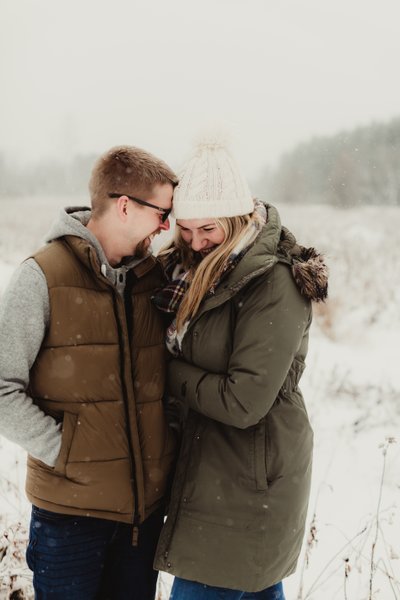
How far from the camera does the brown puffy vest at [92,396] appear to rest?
1.76m

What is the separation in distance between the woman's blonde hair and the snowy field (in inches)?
15.3

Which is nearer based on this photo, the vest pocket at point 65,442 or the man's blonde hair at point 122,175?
the vest pocket at point 65,442

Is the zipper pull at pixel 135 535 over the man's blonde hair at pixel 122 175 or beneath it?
beneath

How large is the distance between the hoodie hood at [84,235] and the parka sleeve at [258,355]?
503mm

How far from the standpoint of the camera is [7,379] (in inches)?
67.2

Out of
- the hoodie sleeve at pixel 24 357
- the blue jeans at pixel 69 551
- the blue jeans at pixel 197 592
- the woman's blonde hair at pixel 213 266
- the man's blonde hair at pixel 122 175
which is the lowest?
the blue jeans at pixel 197 592

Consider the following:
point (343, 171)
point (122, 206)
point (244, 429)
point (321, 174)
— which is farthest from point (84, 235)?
point (321, 174)

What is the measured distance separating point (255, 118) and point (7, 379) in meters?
53.7

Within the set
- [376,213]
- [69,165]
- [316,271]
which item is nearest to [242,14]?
[69,165]

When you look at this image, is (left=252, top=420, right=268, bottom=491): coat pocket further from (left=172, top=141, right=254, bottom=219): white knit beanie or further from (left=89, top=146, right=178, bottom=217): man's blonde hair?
(left=89, top=146, right=178, bottom=217): man's blonde hair

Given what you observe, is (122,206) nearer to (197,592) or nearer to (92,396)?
(92,396)

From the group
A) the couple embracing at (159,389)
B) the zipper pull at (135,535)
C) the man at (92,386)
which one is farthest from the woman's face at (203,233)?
the zipper pull at (135,535)

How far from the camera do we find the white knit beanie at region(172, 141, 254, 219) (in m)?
2.06

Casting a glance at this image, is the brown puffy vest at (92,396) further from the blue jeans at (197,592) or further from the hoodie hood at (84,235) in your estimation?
the blue jeans at (197,592)
